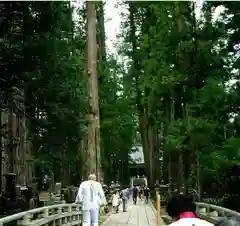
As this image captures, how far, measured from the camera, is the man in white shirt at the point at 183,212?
4.26 meters

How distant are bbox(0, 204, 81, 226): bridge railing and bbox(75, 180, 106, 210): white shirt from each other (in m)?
Answer: 1.13

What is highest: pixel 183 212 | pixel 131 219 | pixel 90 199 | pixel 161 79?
pixel 161 79

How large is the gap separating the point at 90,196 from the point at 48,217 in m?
1.91

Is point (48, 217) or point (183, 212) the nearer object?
point (183, 212)

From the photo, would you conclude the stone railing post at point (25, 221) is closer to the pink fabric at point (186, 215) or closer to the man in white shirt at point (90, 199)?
the man in white shirt at point (90, 199)

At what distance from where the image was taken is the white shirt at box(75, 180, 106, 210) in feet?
43.9

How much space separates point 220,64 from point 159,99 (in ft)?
24.7

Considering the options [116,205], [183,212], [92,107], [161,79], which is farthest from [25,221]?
[116,205]

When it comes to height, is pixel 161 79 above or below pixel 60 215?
above

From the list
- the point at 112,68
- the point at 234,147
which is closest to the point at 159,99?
the point at 234,147

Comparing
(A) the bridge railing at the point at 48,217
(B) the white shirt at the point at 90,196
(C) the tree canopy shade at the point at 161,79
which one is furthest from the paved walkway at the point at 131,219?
(B) the white shirt at the point at 90,196

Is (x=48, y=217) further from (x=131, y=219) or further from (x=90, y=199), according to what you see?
(x=131, y=219)

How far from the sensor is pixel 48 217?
47.9 feet

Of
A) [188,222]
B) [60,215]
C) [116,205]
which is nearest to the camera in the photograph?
[188,222]
